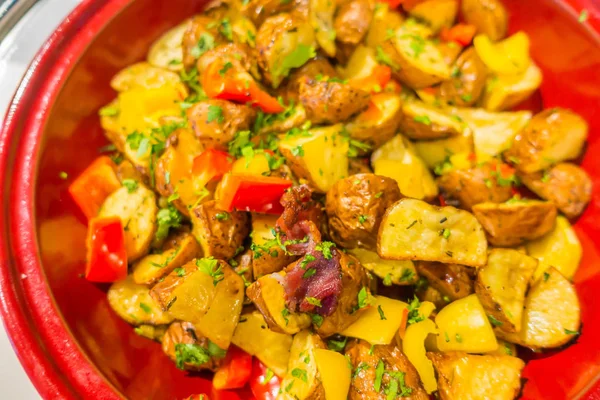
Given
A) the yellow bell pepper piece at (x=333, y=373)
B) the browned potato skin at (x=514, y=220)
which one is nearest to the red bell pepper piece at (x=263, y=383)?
the yellow bell pepper piece at (x=333, y=373)

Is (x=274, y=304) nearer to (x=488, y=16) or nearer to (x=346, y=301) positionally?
(x=346, y=301)

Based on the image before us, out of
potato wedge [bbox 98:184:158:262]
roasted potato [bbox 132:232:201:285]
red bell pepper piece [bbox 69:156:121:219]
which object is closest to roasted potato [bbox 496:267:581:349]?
roasted potato [bbox 132:232:201:285]

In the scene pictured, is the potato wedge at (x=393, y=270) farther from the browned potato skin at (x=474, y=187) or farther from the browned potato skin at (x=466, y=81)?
the browned potato skin at (x=466, y=81)

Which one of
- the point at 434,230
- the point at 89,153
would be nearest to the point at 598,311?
the point at 434,230

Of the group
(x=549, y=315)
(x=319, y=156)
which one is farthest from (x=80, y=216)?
(x=549, y=315)

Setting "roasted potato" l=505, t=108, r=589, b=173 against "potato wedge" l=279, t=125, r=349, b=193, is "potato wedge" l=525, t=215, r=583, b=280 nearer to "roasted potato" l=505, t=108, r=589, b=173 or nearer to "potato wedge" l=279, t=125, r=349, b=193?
"roasted potato" l=505, t=108, r=589, b=173

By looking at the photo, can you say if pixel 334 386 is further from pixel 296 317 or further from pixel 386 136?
pixel 386 136
